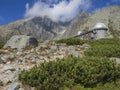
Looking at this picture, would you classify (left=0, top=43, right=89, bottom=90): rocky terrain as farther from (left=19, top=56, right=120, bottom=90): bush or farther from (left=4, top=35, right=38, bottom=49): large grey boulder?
(left=4, top=35, right=38, bottom=49): large grey boulder

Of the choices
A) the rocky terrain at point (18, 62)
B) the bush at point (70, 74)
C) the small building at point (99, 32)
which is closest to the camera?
the bush at point (70, 74)

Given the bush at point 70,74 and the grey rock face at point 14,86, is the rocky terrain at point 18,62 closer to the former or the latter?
the grey rock face at point 14,86

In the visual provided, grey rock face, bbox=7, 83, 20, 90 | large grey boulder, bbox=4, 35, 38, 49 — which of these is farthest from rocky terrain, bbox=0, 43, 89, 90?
large grey boulder, bbox=4, 35, 38, 49

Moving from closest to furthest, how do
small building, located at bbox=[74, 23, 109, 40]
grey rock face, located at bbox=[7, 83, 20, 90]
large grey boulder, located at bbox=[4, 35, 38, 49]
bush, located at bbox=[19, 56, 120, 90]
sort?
grey rock face, located at bbox=[7, 83, 20, 90]
bush, located at bbox=[19, 56, 120, 90]
large grey boulder, located at bbox=[4, 35, 38, 49]
small building, located at bbox=[74, 23, 109, 40]

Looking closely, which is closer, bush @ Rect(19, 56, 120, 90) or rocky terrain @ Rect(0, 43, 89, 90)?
bush @ Rect(19, 56, 120, 90)

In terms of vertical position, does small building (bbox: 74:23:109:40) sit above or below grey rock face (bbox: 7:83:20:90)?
above

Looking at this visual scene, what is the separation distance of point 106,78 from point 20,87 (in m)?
3.74

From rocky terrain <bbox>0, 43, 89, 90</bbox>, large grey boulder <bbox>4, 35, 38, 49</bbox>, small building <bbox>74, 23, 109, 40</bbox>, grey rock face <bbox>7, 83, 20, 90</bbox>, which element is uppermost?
small building <bbox>74, 23, 109, 40</bbox>

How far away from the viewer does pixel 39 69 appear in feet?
37.0

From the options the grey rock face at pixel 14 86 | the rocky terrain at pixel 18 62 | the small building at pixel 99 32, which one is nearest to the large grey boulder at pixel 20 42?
the rocky terrain at pixel 18 62

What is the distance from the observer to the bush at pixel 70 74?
1085cm

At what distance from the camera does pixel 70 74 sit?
11383mm

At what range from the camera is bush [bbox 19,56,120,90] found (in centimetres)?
1085

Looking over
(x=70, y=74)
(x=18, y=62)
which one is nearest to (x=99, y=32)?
(x=18, y=62)
